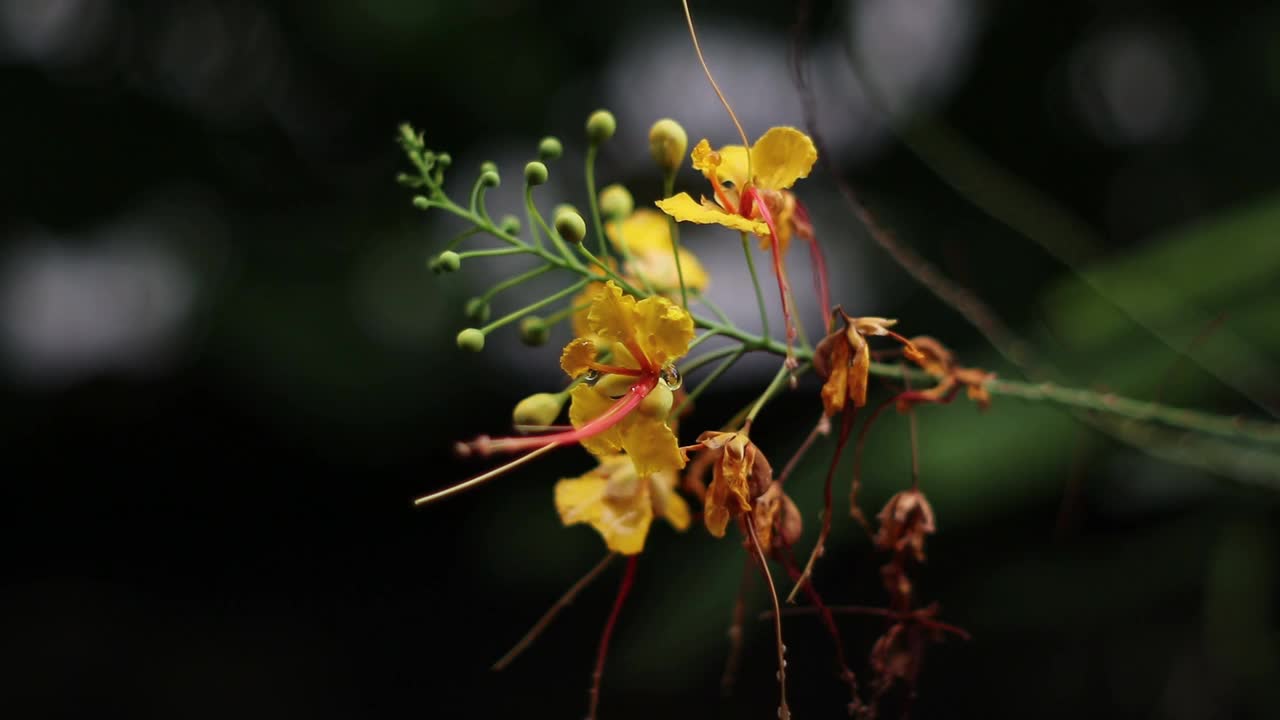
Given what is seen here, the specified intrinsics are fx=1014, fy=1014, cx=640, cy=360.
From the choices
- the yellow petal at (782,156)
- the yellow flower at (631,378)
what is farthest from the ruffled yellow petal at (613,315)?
the yellow petal at (782,156)

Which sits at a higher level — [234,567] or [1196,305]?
[1196,305]

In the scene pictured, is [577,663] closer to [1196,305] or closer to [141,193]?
[141,193]

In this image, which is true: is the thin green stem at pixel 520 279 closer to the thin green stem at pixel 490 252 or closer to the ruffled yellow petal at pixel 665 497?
the thin green stem at pixel 490 252

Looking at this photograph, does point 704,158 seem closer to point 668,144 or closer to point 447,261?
point 668,144

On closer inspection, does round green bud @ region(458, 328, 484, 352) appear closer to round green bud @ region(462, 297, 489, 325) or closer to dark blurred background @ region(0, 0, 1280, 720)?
round green bud @ region(462, 297, 489, 325)

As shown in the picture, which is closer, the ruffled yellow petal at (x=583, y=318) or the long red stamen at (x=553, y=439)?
the long red stamen at (x=553, y=439)

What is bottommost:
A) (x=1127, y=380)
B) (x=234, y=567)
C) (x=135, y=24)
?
(x=234, y=567)

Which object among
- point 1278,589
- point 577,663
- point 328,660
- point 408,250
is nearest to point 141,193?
point 408,250

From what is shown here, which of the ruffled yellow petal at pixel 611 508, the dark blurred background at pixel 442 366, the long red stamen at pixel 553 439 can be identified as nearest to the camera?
the long red stamen at pixel 553 439
